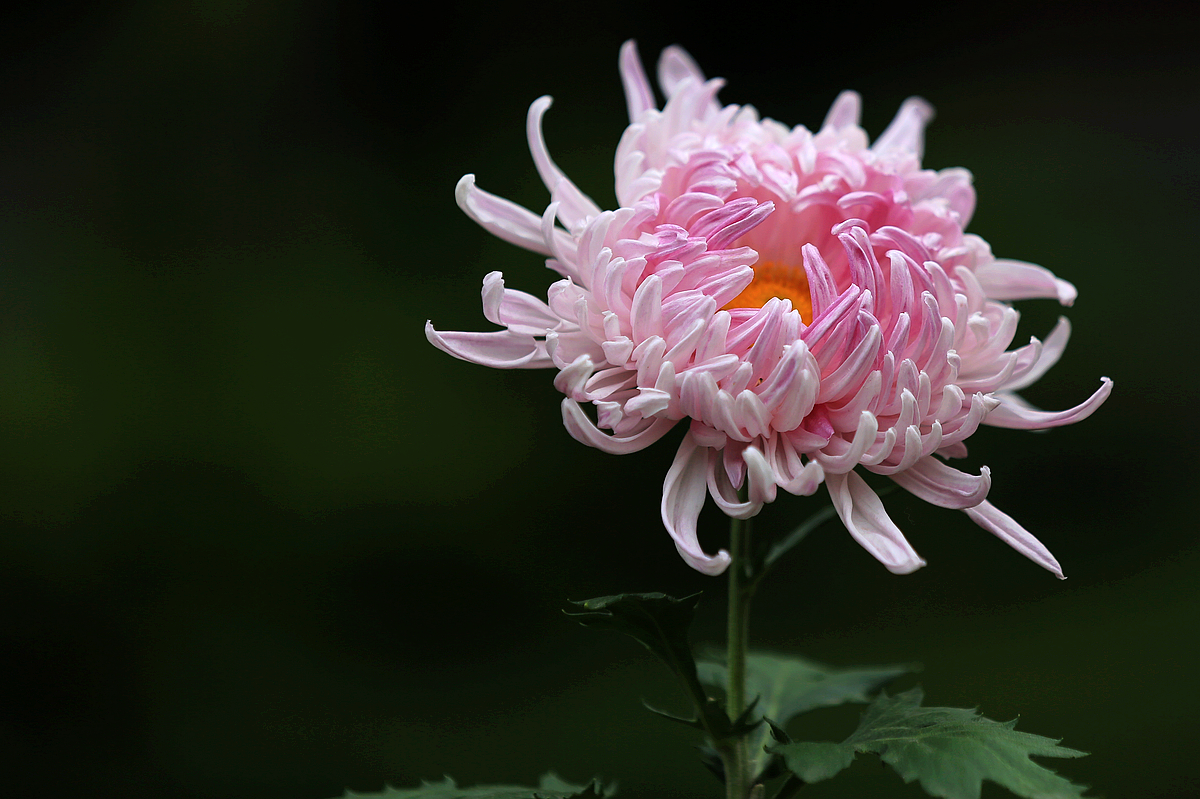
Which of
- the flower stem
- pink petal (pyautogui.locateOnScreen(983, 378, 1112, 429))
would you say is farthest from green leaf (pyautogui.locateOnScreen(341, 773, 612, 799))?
pink petal (pyautogui.locateOnScreen(983, 378, 1112, 429))

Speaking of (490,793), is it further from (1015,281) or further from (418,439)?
(418,439)

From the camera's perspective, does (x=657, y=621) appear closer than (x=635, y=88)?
Yes

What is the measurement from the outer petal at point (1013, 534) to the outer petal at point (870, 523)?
0.30ft

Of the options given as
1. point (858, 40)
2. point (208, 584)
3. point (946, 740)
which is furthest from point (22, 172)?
point (946, 740)

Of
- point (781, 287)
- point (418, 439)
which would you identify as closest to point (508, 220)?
point (781, 287)

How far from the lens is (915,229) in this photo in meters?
1.05

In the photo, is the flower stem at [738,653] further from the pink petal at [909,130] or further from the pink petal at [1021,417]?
the pink petal at [909,130]

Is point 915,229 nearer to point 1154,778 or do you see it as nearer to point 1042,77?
point 1154,778

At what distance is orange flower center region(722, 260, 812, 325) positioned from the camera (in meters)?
1.10

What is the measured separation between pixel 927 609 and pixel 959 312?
9.19ft

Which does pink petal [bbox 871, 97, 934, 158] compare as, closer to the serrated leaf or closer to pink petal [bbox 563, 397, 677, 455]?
pink petal [bbox 563, 397, 677, 455]

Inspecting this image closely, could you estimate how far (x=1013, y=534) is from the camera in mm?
908

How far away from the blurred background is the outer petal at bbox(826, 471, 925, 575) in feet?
7.76

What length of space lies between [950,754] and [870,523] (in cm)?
21
